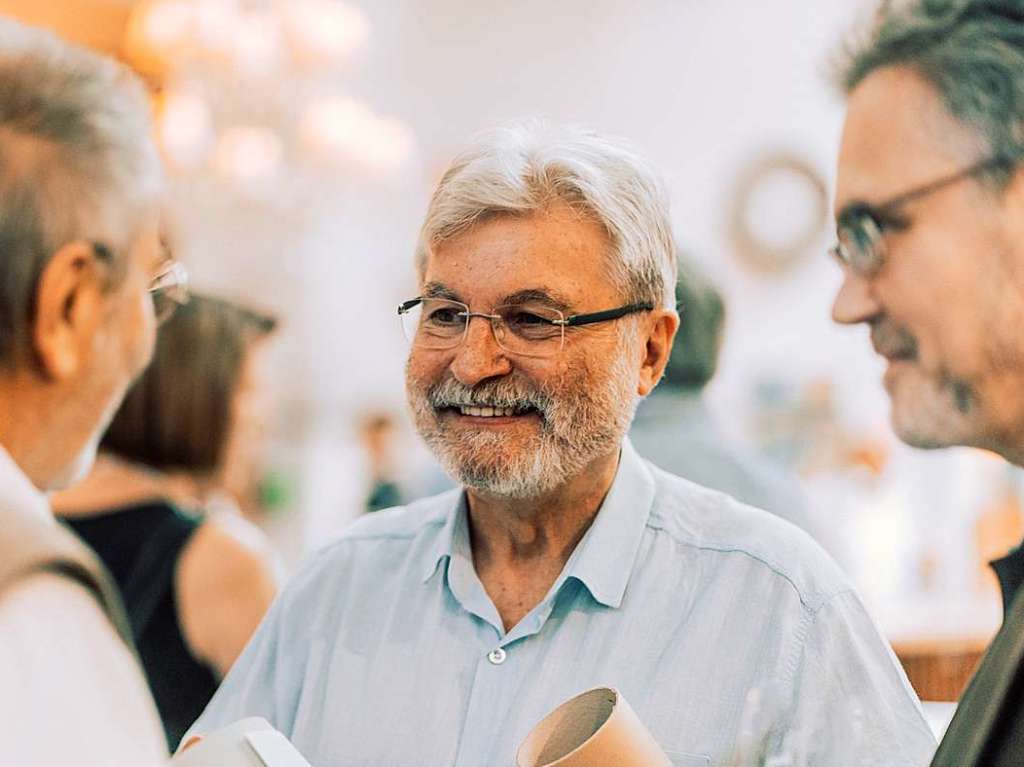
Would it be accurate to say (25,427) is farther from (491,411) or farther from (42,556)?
(491,411)

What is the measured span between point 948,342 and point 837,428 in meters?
5.96

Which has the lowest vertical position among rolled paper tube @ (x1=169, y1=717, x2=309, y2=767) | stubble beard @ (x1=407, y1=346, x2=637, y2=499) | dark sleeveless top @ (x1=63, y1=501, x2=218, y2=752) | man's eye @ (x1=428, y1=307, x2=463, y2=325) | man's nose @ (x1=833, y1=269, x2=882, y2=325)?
dark sleeveless top @ (x1=63, y1=501, x2=218, y2=752)

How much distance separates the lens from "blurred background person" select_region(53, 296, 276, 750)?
215 centimetres

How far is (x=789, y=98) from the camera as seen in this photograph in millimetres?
7027

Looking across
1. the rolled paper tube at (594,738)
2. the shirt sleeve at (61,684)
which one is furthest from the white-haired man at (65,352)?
the rolled paper tube at (594,738)

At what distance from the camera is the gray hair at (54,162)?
1.03 meters

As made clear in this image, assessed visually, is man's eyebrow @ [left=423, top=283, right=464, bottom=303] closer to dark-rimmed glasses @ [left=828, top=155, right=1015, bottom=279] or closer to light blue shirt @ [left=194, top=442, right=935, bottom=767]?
light blue shirt @ [left=194, top=442, right=935, bottom=767]

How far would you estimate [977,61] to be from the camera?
3.33 feet

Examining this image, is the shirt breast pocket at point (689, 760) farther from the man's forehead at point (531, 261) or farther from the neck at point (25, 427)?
the neck at point (25, 427)

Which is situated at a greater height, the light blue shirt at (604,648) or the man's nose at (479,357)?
the man's nose at (479,357)

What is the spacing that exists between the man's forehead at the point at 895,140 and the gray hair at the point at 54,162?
0.67 meters

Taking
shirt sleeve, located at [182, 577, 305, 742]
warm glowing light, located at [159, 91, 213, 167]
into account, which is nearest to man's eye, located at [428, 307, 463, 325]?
shirt sleeve, located at [182, 577, 305, 742]

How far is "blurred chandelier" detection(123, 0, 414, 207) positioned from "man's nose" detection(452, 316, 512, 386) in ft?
14.3

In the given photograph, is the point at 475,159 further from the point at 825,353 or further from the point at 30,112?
the point at 825,353
